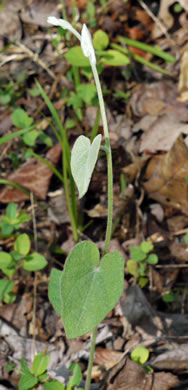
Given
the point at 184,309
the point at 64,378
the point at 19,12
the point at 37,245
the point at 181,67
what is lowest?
the point at 184,309

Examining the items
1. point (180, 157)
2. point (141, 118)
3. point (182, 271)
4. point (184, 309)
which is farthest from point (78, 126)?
point (184, 309)

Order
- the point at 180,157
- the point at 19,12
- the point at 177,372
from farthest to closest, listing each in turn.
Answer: the point at 19,12
the point at 180,157
the point at 177,372

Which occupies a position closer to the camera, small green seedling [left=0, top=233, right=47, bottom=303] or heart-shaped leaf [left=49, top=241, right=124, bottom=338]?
heart-shaped leaf [left=49, top=241, right=124, bottom=338]

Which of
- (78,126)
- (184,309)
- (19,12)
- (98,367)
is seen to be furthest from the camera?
(19,12)

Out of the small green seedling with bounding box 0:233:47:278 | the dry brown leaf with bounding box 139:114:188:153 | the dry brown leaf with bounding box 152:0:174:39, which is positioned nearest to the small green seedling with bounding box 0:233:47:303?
the small green seedling with bounding box 0:233:47:278

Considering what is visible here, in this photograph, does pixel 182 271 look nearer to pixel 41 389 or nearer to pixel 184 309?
pixel 184 309

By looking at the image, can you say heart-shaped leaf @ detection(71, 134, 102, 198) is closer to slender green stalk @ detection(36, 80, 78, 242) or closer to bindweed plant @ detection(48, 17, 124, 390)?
bindweed plant @ detection(48, 17, 124, 390)

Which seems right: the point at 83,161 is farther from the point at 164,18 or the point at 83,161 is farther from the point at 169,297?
the point at 164,18

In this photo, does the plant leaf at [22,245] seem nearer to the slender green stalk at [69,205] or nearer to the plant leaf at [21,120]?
the slender green stalk at [69,205]
